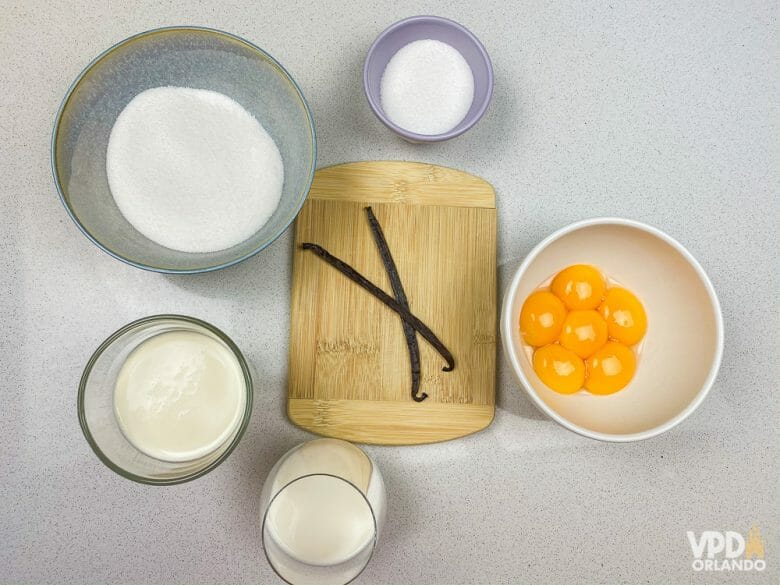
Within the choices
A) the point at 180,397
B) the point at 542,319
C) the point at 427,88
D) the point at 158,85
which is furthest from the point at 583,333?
the point at 158,85

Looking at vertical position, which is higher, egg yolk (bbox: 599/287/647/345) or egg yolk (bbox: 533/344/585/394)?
egg yolk (bbox: 599/287/647/345)

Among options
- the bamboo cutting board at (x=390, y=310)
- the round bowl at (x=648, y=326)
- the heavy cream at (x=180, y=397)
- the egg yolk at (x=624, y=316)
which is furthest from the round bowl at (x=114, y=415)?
the egg yolk at (x=624, y=316)

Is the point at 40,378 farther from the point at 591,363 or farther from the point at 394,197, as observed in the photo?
the point at 591,363

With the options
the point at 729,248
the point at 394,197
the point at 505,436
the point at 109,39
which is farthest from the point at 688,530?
the point at 109,39

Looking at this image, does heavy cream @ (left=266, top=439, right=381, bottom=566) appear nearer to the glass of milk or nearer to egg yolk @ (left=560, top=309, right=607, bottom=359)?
the glass of milk

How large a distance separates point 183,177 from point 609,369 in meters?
0.59

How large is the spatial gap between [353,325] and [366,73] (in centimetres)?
34

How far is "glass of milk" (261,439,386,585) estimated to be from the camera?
725 mm

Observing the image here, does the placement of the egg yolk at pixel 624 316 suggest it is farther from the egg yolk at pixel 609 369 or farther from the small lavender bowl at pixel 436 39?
the small lavender bowl at pixel 436 39

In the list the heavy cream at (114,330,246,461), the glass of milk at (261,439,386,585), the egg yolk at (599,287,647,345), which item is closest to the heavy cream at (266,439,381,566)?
the glass of milk at (261,439,386,585)

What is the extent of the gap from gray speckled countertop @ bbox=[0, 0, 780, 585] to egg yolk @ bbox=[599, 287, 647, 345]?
0.15m

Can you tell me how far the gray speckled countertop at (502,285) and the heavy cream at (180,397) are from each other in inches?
2.9

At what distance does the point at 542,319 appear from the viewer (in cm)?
73

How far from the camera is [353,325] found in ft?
2.61
